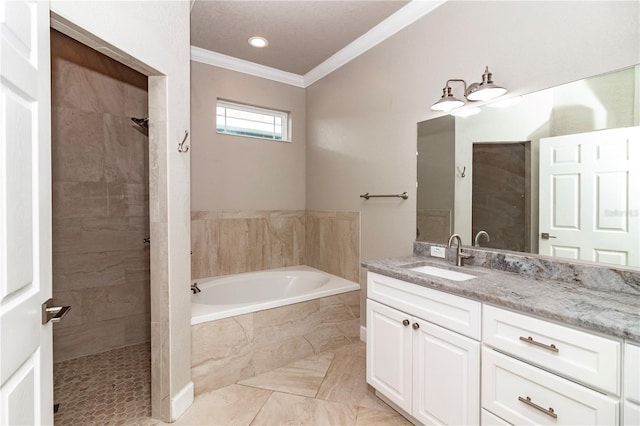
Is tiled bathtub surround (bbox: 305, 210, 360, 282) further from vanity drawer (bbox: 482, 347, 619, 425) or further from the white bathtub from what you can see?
vanity drawer (bbox: 482, 347, 619, 425)

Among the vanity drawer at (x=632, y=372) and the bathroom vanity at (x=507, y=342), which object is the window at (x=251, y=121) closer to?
the bathroom vanity at (x=507, y=342)

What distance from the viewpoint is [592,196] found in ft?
4.56

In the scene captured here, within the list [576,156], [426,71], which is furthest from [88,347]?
[576,156]

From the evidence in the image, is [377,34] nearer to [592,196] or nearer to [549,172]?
[549,172]

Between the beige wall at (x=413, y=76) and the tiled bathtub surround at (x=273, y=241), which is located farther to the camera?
Answer: the tiled bathtub surround at (x=273, y=241)

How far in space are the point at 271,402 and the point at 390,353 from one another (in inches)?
32.5

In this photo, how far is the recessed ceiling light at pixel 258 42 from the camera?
8.61ft

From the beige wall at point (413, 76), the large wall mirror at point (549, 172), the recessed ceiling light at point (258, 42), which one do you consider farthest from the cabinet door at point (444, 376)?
the recessed ceiling light at point (258, 42)

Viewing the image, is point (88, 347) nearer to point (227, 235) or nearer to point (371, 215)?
point (227, 235)

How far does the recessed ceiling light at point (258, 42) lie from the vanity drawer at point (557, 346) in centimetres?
264

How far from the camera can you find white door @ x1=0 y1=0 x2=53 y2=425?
0.72 meters

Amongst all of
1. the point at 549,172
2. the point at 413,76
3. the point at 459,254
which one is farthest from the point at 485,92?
the point at 459,254

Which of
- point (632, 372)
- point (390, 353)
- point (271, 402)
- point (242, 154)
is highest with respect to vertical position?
point (242, 154)

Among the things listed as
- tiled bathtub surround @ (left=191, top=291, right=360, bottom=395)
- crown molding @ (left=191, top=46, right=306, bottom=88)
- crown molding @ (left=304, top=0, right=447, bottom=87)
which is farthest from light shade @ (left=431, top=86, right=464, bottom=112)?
crown molding @ (left=191, top=46, right=306, bottom=88)
